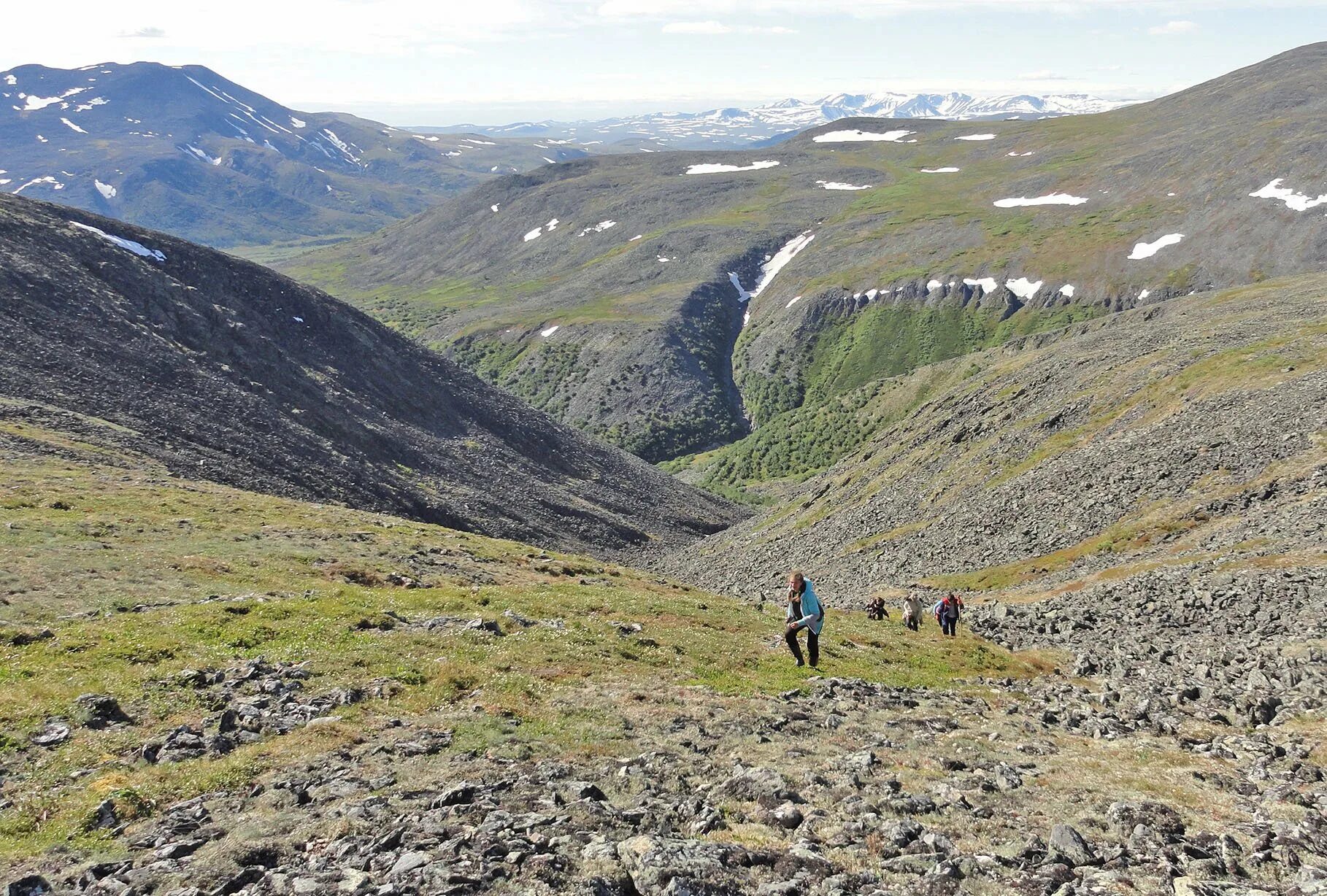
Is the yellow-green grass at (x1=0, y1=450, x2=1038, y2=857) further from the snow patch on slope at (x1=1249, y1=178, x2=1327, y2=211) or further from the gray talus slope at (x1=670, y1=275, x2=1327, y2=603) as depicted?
the snow patch on slope at (x1=1249, y1=178, x2=1327, y2=211)

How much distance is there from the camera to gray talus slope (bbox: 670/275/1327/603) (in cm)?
4812

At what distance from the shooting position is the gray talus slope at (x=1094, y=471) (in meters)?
48.1

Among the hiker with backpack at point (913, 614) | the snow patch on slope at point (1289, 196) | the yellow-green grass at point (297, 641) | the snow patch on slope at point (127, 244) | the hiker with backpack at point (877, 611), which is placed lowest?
the hiker with backpack at point (877, 611)

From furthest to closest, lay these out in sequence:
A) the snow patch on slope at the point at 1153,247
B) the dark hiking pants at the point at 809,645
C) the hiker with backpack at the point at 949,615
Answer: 1. the snow patch on slope at the point at 1153,247
2. the hiker with backpack at the point at 949,615
3. the dark hiking pants at the point at 809,645

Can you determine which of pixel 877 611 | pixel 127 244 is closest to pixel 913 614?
pixel 877 611

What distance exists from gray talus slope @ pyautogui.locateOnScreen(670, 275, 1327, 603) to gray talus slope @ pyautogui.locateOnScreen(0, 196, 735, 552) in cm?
1854

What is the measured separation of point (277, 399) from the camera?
273 ft

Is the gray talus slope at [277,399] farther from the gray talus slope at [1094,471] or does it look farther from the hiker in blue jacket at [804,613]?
the hiker in blue jacket at [804,613]

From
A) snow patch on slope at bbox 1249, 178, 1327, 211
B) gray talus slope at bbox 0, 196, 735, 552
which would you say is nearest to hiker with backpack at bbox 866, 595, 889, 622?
gray talus slope at bbox 0, 196, 735, 552

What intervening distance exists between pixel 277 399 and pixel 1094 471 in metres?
74.1

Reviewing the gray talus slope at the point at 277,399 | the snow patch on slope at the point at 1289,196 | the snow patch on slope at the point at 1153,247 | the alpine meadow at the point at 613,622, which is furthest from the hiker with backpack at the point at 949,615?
the snow patch on slope at the point at 1289,196

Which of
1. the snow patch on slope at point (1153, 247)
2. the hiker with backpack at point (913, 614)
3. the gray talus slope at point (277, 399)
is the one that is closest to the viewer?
→ the hiker with backpack at point (913, 614)

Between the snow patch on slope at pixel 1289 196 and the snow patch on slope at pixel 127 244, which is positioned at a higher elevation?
the snow patch on slope at pixel 1289 196

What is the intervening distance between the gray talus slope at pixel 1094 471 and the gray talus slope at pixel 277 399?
1854 cm
